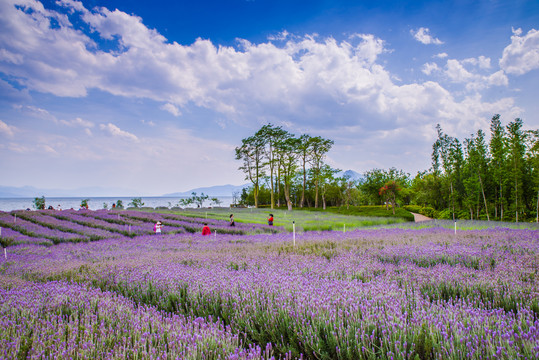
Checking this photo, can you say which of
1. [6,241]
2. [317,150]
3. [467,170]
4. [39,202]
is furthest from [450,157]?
[39,202]

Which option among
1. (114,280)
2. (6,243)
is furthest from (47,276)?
(6,243)

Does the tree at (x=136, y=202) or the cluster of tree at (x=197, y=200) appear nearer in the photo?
the tree at (x=136, y=202)

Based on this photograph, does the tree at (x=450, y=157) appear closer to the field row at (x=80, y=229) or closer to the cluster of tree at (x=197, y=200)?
the field row at (x=80, y=229)

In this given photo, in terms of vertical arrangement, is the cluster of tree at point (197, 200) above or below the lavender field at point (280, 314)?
above

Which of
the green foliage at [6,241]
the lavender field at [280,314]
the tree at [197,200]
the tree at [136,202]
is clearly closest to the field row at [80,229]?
the green foliage at [6,241]

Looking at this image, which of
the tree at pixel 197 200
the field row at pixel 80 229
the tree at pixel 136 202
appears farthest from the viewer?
the tree at pixel 197 200

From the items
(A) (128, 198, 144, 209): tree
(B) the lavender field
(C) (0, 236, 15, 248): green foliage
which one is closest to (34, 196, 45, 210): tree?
(A) (128, 198, 144, 209): tree

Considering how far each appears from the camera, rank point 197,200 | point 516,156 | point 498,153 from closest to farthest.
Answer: point 516,156 → point 498,153 → point 197,200

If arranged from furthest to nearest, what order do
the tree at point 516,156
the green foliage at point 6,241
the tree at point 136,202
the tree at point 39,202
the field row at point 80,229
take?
the tree at point 136,202 → the tree at point 39,202 → the tree at point 516,156 → the field row at point 80,229 → the green foliage at point 6,241

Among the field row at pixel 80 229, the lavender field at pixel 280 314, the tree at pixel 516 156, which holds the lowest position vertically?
the field row at pixel 80 229

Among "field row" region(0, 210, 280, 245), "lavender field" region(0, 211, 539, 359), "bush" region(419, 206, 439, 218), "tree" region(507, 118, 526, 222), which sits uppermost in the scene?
"tree" region(507, 118, 526, 222)

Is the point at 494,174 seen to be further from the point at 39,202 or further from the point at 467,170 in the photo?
the point at 39,202

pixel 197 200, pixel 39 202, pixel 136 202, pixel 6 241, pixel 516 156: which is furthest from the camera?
pixel 197 200

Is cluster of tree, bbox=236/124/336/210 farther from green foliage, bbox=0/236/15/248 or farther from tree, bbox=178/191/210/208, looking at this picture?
green foliage, bbox=0/236/15/248
